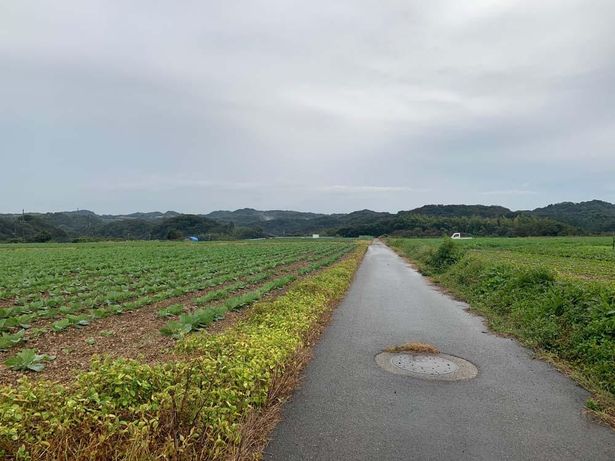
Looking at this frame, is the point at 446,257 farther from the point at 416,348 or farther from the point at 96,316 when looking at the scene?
the point at 96,316

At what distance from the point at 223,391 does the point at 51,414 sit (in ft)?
4.71

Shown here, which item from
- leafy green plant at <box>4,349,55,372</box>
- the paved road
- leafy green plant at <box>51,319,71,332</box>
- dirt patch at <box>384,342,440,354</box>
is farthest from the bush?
leafy green plant at <box>4,349,55,372</box>

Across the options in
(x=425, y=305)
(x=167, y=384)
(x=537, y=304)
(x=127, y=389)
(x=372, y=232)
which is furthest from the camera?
(x=372, y=232)

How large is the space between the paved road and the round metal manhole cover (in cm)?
19

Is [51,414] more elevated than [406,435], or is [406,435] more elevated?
[51,414]

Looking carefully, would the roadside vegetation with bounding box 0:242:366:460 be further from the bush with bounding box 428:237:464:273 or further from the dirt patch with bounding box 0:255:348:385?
the bush with bounding box 428:237:464:273

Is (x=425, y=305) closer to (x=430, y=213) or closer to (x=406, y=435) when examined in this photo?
(x=406, y=435)

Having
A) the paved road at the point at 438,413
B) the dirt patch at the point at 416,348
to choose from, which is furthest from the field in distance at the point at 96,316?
the dirt patch at the point at 416,348

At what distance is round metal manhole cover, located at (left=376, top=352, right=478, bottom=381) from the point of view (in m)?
6.14

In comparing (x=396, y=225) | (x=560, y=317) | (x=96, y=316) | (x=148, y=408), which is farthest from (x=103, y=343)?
(x=396, y=225)

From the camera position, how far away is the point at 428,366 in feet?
21.5

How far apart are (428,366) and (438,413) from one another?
187 cm

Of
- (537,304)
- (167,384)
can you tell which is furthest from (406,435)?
(537,304)

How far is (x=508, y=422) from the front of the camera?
4543 millimetres
